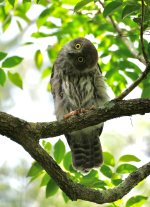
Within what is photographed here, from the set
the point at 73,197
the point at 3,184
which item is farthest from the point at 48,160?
the point at 3,184

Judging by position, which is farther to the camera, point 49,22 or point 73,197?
point 49,22

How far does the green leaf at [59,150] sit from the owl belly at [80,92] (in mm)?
1756

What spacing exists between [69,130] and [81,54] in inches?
88.2

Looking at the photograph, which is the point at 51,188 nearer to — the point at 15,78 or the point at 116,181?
the point at 116,181

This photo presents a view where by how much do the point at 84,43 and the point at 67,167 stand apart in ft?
7.30

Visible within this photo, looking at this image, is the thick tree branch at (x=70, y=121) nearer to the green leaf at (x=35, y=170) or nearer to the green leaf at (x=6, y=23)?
the green leaf at (x=35, y=170)

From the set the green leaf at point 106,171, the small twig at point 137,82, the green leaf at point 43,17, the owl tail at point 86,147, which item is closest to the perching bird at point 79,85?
the owl tail at point 86,147

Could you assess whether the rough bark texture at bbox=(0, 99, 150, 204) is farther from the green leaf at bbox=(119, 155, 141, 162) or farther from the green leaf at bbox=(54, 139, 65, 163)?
the green leaf at bbox=(119, 155, 141, 162)

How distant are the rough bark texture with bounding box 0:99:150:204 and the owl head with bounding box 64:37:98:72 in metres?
1.92

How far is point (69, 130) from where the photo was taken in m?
3.84

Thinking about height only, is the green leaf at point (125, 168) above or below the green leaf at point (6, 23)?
below

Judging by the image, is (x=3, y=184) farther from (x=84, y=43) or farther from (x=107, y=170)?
(x=107, y=170)

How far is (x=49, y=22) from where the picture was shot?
220 inches

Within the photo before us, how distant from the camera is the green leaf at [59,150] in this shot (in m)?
3.88
